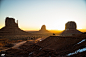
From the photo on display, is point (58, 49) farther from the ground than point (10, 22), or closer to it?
closer to it

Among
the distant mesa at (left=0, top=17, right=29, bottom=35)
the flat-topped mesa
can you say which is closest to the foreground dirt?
the distant mesa at (left=0, top=17, right=29, bottom=35)

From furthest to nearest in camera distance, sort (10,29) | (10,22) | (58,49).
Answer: (10,22) → (10,29) → (58,49)

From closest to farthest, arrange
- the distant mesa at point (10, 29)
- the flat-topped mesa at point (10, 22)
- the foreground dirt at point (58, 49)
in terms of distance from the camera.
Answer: the foreground dirt at point (58, 49) → the distant mesa at point (10, 29) → the flat-topped mesa at point (10, 22)

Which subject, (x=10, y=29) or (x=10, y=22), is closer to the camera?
(x=10, y=29)

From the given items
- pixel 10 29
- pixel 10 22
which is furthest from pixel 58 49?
pixel 10 22

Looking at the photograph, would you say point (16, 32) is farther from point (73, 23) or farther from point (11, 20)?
point (73, 23)

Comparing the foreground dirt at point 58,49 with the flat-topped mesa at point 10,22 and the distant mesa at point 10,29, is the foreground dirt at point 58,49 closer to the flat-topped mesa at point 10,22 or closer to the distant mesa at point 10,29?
the distant mesa at point 10,29

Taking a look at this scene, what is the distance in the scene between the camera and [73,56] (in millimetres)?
10383

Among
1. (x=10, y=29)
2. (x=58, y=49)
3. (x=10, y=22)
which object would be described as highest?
(x=10, y=22)

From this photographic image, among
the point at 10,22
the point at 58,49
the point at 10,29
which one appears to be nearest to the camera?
the point at 58,49

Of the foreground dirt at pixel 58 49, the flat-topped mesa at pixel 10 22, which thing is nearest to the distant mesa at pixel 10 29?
the flat-topped mesa at pixel 10 22

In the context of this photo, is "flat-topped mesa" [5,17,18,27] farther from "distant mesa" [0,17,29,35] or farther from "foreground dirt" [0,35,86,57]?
"foreground dirt" [0,35,86,57]

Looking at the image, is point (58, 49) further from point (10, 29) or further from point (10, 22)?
point (10, 22)

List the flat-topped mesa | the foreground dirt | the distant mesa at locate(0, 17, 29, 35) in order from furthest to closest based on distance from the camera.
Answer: the flat-topped mesa < the distant mesa at locate(0, 17, 29, 35) < the foreground dirt
